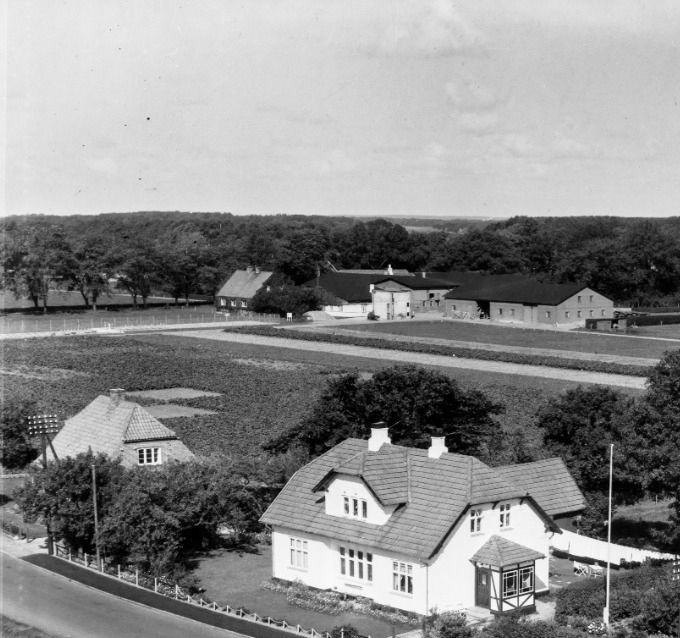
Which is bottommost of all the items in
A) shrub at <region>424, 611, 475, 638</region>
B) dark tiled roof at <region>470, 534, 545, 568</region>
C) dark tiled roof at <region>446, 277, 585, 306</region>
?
shrub at <region>424, 611, 475, 638</region>

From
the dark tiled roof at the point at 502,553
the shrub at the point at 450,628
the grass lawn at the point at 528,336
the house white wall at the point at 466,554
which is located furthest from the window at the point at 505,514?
the grass lawn at the point at 528,336

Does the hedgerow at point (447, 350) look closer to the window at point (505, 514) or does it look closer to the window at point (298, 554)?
the window at point (505, 514)

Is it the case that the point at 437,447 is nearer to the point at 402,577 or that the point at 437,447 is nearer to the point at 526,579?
the point at 402,577

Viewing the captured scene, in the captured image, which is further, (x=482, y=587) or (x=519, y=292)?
(x=519, y=292)

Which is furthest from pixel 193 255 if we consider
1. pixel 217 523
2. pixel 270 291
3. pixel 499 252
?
pixel 217 523

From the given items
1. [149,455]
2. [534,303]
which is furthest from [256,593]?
[534,303]

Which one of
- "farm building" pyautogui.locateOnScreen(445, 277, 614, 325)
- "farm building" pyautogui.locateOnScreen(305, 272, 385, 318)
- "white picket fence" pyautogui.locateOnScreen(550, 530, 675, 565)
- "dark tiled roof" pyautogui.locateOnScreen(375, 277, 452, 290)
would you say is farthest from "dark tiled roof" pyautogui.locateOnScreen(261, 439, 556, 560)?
"dark tiled roof" pyautogui.locateOnScreen(375, 277, 452, 290)

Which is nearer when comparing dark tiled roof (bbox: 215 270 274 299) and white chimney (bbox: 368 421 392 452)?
white chimney (bbox: 368 421 392 452)

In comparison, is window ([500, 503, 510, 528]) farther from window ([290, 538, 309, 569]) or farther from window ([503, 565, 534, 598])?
window ([290, 538, 309, 569])
